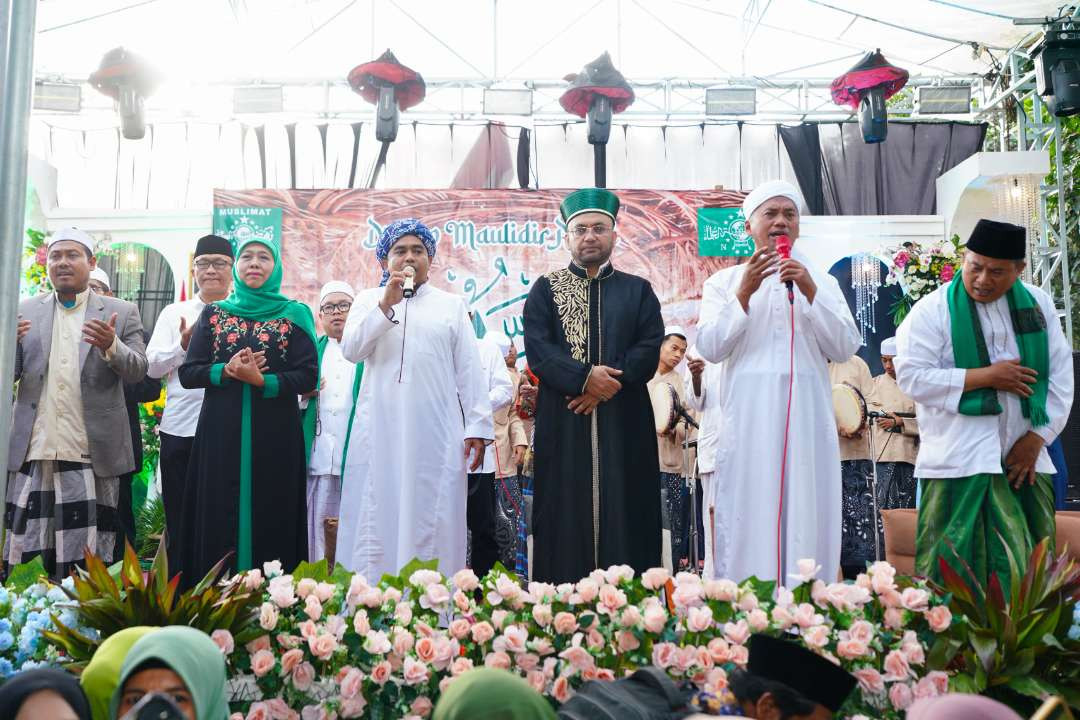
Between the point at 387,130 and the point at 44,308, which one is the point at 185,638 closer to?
the point at 44,308

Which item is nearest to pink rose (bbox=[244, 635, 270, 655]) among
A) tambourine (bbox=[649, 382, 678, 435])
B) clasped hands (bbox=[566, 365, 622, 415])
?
clasped hands (bbox=[566, 365, 622, 415])

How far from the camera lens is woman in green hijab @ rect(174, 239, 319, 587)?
13.1 feet

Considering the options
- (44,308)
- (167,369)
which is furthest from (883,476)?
(44,308)

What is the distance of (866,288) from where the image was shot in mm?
9211

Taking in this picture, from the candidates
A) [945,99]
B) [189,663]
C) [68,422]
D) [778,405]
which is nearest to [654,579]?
[189,663]

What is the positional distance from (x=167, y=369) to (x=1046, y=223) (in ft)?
25.4

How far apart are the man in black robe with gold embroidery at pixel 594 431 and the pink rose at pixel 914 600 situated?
1.55 m

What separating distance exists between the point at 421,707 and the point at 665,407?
15.9 ft

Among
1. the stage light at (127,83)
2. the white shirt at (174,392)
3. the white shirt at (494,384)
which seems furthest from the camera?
the stage light at (127,83)

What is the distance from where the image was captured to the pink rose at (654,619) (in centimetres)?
210

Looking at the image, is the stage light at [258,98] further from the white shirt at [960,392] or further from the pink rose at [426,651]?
the pink rose at [426,651]

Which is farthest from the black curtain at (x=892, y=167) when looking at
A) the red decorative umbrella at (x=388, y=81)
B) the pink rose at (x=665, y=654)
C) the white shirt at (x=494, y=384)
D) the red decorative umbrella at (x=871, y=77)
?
the pink rose at (x=665, y=654)

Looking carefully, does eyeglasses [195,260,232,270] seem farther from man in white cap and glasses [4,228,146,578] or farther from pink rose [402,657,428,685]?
pink rose [402,657,428,685]

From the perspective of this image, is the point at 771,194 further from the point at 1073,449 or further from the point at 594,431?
the point at 1073,449
